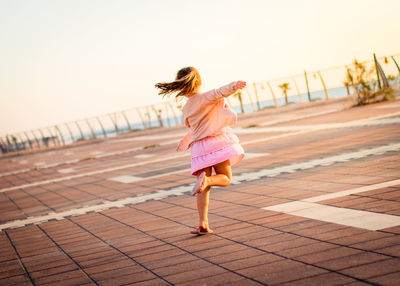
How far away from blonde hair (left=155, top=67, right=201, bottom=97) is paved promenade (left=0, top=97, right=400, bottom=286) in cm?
121

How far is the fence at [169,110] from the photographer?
85.7 feet

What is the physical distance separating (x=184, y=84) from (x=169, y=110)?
91.2 ft

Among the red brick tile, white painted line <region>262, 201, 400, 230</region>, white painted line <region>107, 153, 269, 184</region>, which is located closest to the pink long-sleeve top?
white painted line <region>262, 201, 400, 230</region>

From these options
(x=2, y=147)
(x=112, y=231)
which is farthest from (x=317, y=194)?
(x=2, y=147)

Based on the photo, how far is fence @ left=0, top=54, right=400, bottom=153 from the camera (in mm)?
26109

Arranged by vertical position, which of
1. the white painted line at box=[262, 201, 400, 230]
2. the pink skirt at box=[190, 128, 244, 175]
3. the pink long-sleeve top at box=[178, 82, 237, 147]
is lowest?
the white painted line at box=[262, 201, 400, 230]

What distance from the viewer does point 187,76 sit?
3816 millimetres

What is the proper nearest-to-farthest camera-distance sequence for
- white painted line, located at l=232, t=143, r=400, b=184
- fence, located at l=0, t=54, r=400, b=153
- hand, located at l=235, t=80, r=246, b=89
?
hand, located at l=235, t=80, r=246, b=89 < white painted line, located at l=232, t=143, r=400, b=184 < fence, located at l=0, t=54, r=400, b=153

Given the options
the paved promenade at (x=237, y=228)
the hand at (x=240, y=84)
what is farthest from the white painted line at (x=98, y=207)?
the hand at (x=240, y=84)

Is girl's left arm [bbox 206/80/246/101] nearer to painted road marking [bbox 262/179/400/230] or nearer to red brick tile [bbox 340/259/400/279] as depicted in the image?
painted road marking [bbox 262/179/400/230]

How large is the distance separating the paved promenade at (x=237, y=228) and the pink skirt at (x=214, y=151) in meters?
0.60

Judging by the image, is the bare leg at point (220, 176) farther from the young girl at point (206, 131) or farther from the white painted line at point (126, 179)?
the white painted line at point (126, 179)

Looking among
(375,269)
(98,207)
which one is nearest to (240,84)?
(375,269)

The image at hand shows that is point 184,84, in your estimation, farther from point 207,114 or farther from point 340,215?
point 340,215
